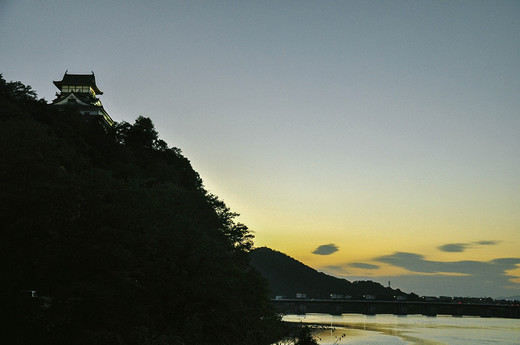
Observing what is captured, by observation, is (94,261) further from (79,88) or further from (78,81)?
(78,81)

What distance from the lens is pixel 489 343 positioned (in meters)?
83.8

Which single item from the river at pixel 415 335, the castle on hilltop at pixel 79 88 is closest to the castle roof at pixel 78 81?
the castle on hilltop at pixel 79 88

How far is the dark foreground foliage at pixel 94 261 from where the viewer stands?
2256 centimetres

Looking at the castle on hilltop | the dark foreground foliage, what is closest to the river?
the dark foreground foliage

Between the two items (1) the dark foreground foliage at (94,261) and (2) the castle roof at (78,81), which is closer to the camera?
(1) the dark foreground foliage at (94,261)

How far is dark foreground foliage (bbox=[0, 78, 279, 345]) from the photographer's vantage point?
22.6 m

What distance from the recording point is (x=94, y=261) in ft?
78.5

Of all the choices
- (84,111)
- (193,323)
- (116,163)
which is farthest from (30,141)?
(84,111)

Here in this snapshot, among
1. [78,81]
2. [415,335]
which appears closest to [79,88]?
[78,81]

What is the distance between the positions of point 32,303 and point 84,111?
88196 mm

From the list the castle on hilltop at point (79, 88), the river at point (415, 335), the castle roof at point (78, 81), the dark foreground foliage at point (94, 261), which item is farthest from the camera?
the castle roof at point (78, 81)

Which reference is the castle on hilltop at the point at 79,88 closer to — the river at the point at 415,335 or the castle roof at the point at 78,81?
the castle roof at the point at 78,81

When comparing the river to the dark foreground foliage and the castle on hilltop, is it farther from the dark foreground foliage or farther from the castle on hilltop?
the castle on hilltop

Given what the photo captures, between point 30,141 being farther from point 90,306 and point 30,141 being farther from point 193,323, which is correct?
point 193,323
